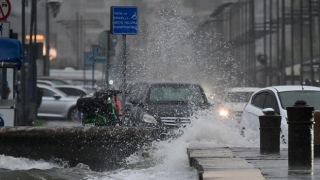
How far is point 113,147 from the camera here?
49.1ft

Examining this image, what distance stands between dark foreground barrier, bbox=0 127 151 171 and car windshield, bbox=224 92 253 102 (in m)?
10.2

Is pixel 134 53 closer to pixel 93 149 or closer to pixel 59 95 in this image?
pixel 59 95

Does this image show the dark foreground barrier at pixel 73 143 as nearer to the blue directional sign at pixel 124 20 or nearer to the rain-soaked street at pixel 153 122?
the rain-soaked street at pixel 153 122

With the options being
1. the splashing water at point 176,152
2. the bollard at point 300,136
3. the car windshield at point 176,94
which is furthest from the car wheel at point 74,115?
the bollard at point 300,136

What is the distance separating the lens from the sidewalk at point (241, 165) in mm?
8773

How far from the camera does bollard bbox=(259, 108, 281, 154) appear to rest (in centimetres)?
1195

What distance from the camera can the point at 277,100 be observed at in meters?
15.8

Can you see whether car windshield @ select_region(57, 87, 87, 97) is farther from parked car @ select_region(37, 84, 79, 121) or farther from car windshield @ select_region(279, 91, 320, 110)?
car windshield @ select_region(279, 91, 320, 110)

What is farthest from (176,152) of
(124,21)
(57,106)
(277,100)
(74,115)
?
(57,106)

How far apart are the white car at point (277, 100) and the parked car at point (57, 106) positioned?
19.2 m

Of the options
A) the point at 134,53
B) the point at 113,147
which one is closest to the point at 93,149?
the point at 113,147

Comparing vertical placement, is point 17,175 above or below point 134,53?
below

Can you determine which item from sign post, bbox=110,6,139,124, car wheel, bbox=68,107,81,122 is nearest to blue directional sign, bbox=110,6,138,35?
sign post, bbox=110,6,139,124

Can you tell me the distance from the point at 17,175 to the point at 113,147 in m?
2.22
